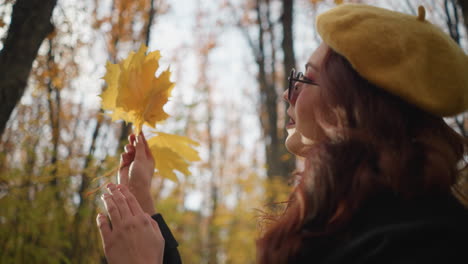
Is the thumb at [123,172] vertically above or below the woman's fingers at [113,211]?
above

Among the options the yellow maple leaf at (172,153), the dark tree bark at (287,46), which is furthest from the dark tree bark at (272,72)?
the yellow maple leaf at (172,153)

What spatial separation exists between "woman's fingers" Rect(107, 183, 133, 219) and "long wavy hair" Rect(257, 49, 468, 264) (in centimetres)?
40

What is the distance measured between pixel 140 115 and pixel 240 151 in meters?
20.6

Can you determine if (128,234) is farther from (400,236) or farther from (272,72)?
(272,72)

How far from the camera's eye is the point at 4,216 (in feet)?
9.54

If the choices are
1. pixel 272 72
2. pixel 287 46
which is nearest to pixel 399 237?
pixel 287 46

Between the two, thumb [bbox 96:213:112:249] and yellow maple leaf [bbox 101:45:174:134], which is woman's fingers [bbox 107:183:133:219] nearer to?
thumb [bbox 96:213:112:249]

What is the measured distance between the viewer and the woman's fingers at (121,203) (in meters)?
1.02

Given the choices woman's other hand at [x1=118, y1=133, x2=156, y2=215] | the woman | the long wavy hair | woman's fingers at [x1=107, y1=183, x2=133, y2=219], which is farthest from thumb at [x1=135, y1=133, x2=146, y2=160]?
the long wavy hair

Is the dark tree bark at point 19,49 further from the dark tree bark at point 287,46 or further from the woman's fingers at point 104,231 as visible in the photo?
the dark tree bark at point 287,46

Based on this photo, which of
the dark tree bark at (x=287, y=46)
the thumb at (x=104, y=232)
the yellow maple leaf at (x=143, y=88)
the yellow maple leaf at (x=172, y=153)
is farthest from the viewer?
the dark tree bark at (x=287, y=46)

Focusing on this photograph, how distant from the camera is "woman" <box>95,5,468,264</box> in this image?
30.8 inches

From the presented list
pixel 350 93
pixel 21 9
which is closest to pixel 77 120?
pixel 21 9

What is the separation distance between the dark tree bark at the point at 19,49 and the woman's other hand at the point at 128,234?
2.63 ft
